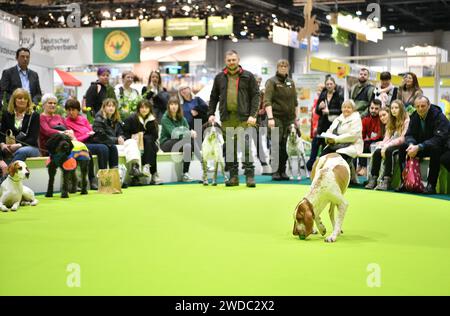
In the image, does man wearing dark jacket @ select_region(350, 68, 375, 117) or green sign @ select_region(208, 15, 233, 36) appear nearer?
man wearing dark jacket @ select_region(350, 68, 375, 117)

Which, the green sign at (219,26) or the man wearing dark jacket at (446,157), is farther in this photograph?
the green sign at (219,26)

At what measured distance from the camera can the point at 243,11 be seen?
2539cm

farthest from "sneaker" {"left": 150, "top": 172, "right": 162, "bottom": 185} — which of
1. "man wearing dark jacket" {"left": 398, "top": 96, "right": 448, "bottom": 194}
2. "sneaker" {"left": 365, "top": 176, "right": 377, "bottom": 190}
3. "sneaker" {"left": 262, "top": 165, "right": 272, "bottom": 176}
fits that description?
"man wearing dark jacket" {"left": 398, "top": 96, "right": 448, "bottom": 194}

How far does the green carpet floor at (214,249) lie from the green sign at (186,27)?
1615cm

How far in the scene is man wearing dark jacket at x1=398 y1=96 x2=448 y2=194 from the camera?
820cm

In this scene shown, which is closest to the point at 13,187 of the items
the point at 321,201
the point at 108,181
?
the point at 108,181

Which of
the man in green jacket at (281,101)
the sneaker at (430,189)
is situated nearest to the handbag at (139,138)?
the man in green jacket at (281,101)

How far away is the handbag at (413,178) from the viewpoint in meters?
8.27

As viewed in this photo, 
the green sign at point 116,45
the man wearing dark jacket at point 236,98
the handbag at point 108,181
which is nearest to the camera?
the handbag at point 108,181

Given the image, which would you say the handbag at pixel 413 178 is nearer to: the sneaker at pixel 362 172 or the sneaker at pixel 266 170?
the sneaker at pixel 362 172

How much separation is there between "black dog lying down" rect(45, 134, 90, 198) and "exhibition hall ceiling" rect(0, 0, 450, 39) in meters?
14.2

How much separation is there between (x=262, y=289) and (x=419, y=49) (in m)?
22.0

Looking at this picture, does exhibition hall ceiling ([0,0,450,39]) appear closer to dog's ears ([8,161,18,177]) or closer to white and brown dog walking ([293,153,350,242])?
dog's ears ([8,161,18,177])
